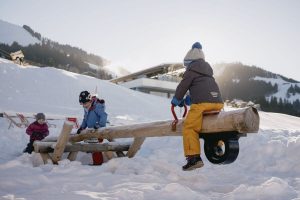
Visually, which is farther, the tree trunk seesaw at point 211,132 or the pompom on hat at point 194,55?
the pompom on hat at point 194,55

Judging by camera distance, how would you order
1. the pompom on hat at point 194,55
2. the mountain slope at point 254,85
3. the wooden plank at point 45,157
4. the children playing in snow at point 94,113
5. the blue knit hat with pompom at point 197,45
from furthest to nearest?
the mountain slope at point 254,85
the children playing in snow at point 94,113
the wooden plank at point 45,157
the blue knit hat with pompom at point 197,45
the pompom on hat at point 194,55

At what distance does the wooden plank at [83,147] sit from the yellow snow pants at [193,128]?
3.06m

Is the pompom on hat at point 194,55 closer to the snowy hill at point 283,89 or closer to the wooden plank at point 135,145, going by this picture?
the wooden plank at point 135,145

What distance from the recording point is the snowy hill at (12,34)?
129 metres

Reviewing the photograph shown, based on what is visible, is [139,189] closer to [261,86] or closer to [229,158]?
[229,158]

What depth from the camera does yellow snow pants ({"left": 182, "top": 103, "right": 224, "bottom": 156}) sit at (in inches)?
181

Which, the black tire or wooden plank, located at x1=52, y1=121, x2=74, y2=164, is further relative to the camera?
wooden plank, located at x1=52, y1=121, x2=74, y2=164

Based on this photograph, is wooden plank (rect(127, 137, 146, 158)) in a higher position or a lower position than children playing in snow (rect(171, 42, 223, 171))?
lower

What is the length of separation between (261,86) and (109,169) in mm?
140844

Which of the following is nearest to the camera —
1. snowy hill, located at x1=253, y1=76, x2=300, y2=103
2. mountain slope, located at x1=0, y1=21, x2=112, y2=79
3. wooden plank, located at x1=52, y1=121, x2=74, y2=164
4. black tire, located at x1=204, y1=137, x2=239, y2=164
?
black tire, located at x1=204, y1=137, x2=239, y2=164

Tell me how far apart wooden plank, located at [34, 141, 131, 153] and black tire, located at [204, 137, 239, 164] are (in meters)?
3.04

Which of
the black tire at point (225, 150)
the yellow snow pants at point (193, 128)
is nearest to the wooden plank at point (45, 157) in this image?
the yellow snow pants at point (193, 128)

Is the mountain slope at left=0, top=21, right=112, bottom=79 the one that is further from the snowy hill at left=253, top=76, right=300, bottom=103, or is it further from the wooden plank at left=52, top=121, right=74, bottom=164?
the snowy hill at left=253, top=76, right=300, bottom=103

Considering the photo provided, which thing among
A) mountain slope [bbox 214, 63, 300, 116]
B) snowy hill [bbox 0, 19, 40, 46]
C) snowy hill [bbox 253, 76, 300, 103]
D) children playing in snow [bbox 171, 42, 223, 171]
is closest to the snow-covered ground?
children playing in snow [bbox 171, 42, 223, 171]
